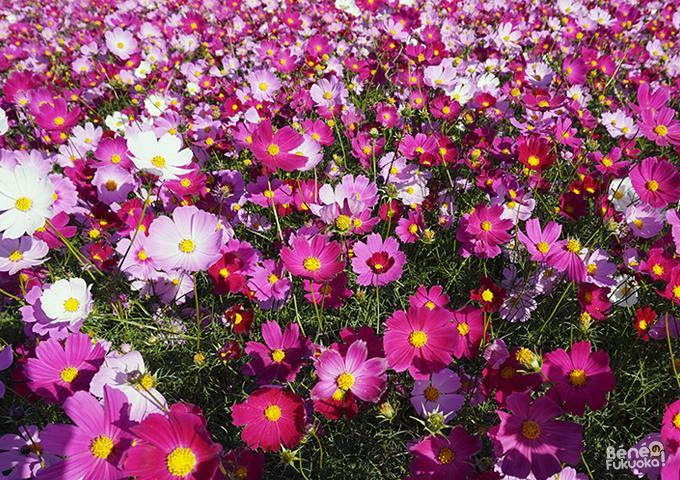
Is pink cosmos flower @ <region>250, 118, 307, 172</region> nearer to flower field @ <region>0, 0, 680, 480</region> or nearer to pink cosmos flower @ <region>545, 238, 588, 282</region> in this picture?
flower field @ <region>0, 0, 680, 480</region>

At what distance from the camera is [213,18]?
→ 4262 millimetres

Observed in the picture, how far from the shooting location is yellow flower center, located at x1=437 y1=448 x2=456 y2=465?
810 millimetres

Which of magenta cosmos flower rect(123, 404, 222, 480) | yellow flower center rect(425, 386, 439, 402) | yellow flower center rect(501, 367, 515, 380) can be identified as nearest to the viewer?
magenta cosmos flower rect(123, 404, 222, 480)

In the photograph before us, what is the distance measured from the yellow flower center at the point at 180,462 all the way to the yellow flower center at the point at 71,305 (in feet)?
2.23

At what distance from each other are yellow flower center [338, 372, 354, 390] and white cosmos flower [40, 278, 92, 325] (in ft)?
2.67

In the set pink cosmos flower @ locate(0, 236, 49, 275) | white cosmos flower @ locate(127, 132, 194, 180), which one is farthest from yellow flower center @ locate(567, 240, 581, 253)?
pink cosmos flower @ locate(0, 236, 49, 275)

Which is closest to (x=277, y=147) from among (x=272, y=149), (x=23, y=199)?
(x=272, y=149)

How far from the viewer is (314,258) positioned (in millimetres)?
1096

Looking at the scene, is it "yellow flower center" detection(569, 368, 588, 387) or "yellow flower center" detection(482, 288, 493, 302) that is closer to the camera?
"yellow flower center" detection(569, 368, 588, 387)

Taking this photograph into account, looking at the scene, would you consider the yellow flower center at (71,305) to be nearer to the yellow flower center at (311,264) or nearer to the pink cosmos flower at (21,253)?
the pink cosmos flower at (21,253)

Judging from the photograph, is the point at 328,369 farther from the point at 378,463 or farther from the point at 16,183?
the point at 16,183

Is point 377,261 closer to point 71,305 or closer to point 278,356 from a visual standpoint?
point 278,356

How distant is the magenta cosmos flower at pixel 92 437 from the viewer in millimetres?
760

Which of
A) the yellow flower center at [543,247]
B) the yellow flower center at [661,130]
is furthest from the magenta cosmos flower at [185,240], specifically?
the yellow flower center at [661,130]
